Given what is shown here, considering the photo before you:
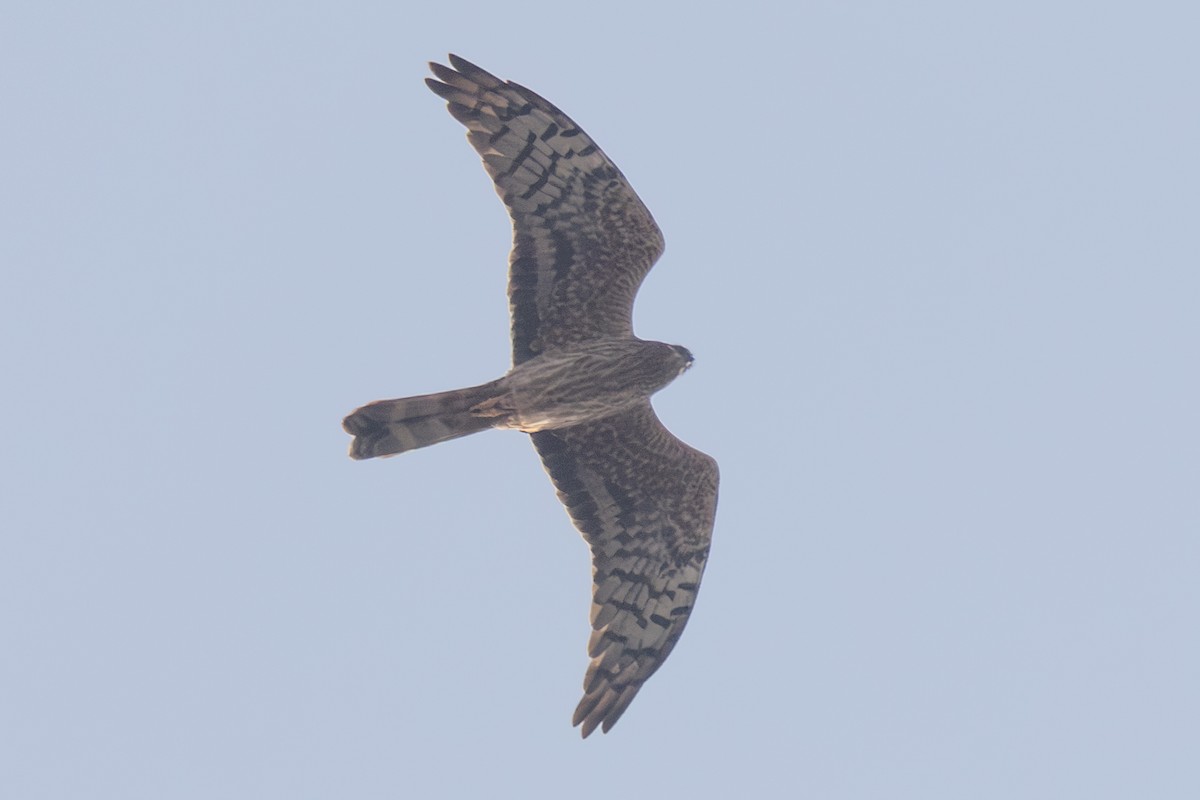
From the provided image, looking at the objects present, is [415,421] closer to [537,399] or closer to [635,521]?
[537,399]

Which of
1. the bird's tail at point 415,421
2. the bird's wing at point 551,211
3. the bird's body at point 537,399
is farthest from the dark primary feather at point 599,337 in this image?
the bird's tail at point 415,421

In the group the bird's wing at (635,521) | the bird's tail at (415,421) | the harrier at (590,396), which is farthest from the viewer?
the bird's wing at (635,521)

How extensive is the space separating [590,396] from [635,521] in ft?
4.37

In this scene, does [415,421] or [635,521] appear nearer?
[415,421]

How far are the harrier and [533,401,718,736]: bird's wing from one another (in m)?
0.01

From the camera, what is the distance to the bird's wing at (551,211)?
14398mm

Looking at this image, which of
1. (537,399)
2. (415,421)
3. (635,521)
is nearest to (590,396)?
(537,399)

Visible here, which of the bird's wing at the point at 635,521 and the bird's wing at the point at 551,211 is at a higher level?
the bird's wing at the point at 551,211

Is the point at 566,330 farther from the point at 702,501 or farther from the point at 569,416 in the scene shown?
the point at 702,501

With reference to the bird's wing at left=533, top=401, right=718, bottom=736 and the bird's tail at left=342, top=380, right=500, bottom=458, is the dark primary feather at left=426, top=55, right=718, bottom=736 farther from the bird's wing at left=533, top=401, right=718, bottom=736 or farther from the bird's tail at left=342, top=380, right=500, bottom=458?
the bird's tail at left=342, top=380, right=500, bottom=458

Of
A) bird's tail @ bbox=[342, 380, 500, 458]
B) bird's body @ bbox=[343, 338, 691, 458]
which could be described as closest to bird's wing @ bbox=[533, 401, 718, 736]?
bird's body @ bbox=[343, 338, 691, 458]

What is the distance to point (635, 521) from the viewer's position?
49.8 ft

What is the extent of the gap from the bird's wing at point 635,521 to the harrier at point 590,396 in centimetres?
1

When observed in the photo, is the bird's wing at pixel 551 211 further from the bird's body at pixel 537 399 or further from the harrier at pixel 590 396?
the bird's body at pixel 537 399
